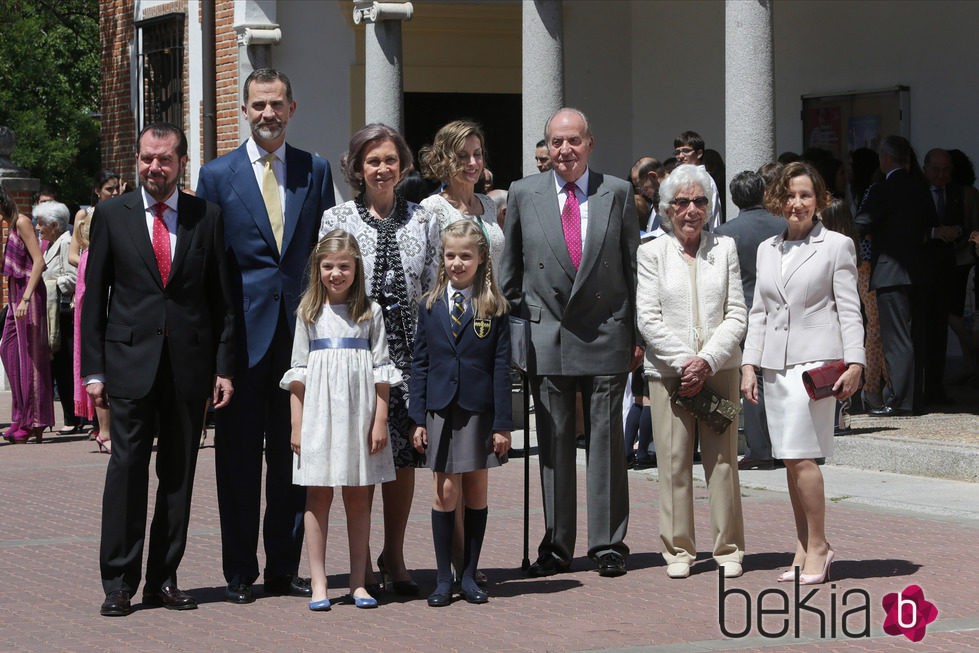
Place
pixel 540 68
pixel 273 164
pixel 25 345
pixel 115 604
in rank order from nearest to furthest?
pixel 115 604 < pixel 273 164 < pixel 540 68 < pixel 25 345


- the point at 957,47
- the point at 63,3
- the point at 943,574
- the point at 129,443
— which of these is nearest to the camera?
the point at 129,443

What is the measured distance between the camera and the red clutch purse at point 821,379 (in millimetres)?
6914

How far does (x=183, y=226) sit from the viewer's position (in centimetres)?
670

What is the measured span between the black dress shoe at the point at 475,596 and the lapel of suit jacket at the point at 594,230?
1.45 m

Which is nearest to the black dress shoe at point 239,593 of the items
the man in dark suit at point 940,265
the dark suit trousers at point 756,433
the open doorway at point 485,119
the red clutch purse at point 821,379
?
the red clutch purse at point 821,379

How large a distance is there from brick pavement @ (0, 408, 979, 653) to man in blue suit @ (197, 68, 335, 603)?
260 mm

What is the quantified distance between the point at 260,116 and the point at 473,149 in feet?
3.20

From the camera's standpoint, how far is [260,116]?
6867 millimetres

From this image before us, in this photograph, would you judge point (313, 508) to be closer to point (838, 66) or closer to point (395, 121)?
point (395, 121)

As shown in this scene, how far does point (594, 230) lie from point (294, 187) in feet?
4.48

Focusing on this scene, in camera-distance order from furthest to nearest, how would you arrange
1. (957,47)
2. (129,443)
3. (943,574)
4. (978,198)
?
1. (957,47)
2. (978,198)
3. (943,574)
4. (129,443)

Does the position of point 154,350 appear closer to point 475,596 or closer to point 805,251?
point 475,596

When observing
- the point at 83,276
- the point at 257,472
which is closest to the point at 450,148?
the point at 257,472

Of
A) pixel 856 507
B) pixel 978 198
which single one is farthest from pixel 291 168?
pixel 978 198
